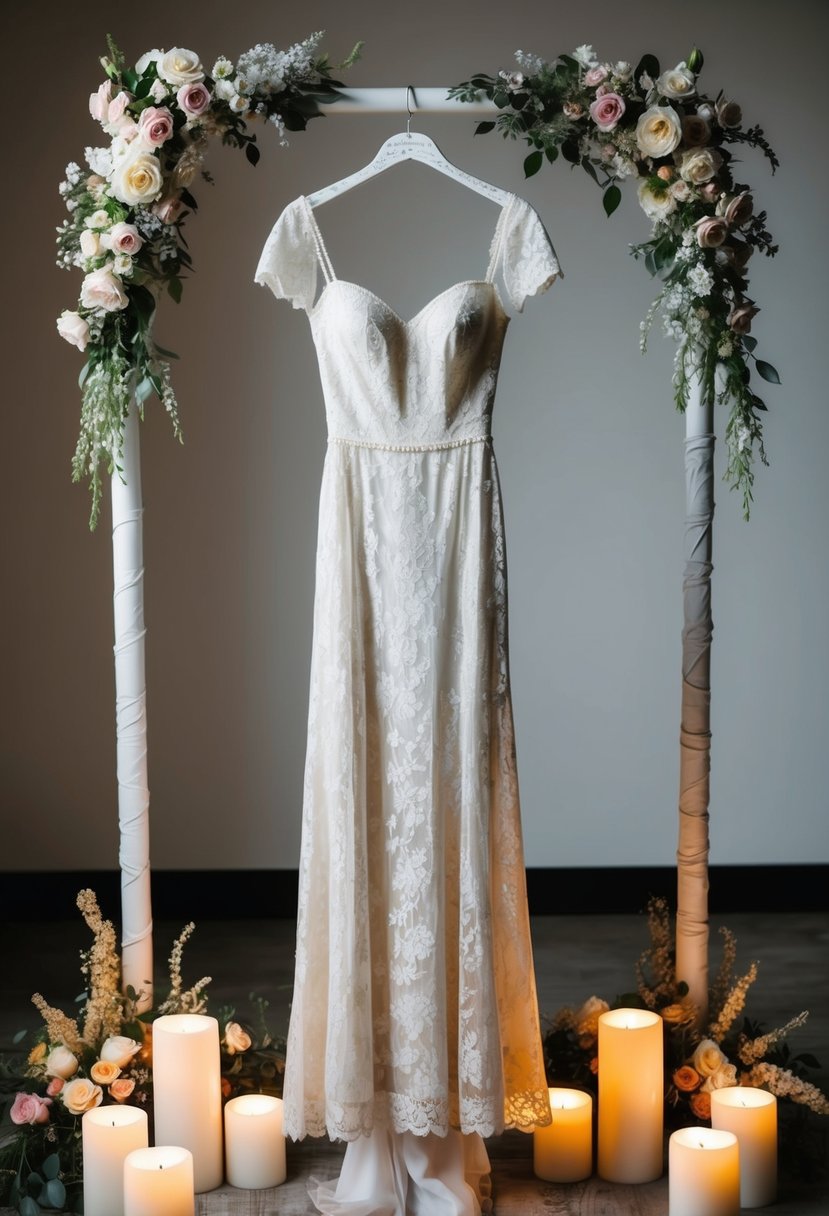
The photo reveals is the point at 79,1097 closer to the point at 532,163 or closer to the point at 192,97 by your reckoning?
the point at 192,97

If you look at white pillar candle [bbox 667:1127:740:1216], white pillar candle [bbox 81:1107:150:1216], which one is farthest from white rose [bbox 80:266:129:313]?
white pillar candle [bbox 667:1127:740:1216]

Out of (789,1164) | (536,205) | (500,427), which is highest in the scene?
(536,205)

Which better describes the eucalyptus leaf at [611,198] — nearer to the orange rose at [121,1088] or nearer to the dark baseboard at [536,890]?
the orange rose at [121,1088]

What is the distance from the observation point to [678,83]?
2.66 metres

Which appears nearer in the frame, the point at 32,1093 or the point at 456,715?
the point at 456,715

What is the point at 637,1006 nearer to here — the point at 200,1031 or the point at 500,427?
the point at 200,1031

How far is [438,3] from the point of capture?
444 centimetres

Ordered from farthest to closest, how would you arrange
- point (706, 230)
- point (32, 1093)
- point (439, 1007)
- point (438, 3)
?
point (438, 3) → point (32, 1093) → point (706, 230) → point (439, 1007)

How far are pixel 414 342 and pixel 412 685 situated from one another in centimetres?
62

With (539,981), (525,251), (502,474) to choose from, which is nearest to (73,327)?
(525,251)

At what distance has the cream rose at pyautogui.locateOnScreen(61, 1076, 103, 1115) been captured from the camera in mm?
2717

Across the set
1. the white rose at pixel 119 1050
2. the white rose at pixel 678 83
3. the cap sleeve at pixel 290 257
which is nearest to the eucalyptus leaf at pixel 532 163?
the white rose at pixel 678 83

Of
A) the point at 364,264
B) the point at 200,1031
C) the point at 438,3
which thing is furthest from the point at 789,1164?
the point at 438,3

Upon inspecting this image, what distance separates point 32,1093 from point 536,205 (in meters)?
3.12
